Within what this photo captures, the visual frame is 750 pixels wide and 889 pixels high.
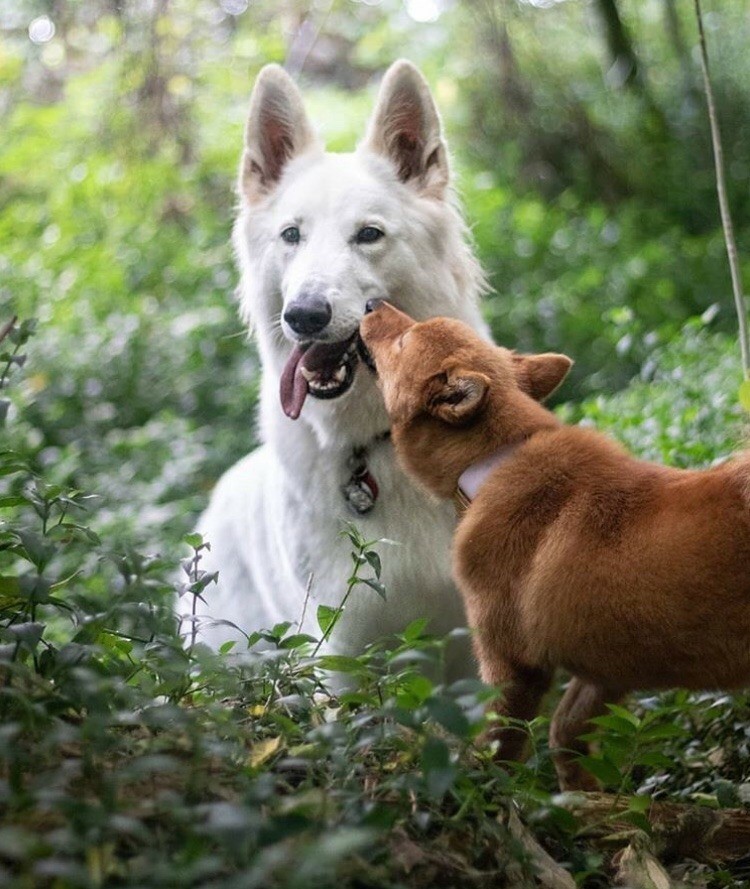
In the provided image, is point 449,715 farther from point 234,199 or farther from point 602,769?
point 234,199

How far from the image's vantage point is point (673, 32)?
13500mm

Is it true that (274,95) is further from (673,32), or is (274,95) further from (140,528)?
(673,32)

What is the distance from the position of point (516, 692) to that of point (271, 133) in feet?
8.66

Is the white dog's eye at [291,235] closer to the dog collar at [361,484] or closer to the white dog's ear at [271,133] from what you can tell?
the white dog's ear at [271,133]

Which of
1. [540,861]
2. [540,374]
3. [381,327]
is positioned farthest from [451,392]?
[540,861]

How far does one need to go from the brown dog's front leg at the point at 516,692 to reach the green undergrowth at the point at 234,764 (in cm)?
26

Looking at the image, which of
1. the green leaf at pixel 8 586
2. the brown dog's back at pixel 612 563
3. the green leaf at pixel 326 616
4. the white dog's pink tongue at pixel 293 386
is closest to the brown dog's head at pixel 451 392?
the brown dog's back at pixel 612 563

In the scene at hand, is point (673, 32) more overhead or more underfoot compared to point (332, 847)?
more overhead

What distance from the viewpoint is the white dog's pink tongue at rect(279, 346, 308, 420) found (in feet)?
14.3

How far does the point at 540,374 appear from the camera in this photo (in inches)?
146

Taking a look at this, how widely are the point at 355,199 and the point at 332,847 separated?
3.20 m

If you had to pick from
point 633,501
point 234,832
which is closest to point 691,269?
point 633,501

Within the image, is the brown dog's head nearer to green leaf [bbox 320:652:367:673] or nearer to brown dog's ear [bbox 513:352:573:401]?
brown dog's ear [bbox 513:352:573:401]

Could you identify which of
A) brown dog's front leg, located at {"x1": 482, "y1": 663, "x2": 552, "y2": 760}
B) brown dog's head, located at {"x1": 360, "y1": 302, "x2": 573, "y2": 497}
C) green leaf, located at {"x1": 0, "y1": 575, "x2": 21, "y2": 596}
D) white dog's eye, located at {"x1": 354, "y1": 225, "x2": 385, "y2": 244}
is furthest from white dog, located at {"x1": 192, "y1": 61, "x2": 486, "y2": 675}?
green leaf, located at {"x1": 0, "y1": 575, "x2": 21, "y2": 596}
